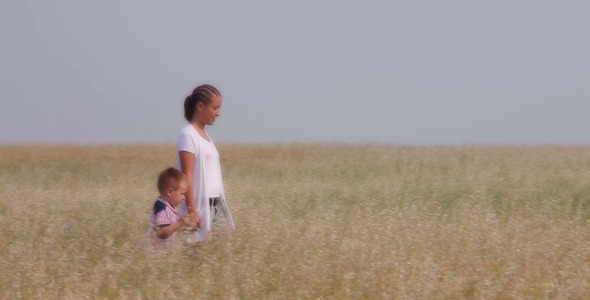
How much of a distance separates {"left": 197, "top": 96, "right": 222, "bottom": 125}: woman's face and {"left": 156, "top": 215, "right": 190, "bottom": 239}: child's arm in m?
0.69

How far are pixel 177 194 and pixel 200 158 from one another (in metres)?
0.30

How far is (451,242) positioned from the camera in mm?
7055

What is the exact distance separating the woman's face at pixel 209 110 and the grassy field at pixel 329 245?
0.83 meters

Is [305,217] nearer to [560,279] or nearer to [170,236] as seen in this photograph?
[170,236]

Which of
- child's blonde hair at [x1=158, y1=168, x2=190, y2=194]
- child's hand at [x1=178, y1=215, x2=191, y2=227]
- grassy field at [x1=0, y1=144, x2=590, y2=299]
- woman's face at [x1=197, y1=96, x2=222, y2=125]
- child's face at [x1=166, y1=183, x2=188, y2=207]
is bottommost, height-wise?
grassy field at [x1=0, y1=144, x2=590, y2=299]

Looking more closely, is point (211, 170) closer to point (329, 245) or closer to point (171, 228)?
point (171, 228)

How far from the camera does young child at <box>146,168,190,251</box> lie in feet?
21.6

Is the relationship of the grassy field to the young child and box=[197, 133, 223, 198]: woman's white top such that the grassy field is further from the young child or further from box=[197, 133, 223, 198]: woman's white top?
box=[197, 133, 223, 198]: woman's white top

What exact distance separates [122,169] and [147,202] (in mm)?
7893

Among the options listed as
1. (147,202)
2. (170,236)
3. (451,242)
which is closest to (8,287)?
(170,236)

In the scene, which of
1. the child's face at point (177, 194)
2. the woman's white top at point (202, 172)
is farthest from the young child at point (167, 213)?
the woman's white top at point (202, 172)

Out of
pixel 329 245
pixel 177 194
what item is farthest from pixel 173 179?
pixel 329 245

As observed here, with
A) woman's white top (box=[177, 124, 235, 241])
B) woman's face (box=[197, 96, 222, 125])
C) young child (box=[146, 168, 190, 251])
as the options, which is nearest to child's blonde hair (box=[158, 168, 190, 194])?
young child (box=[146, 168, 190, 251])

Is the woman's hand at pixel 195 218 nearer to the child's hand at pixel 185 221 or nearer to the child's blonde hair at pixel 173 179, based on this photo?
the child's hand at pixel 185 221
